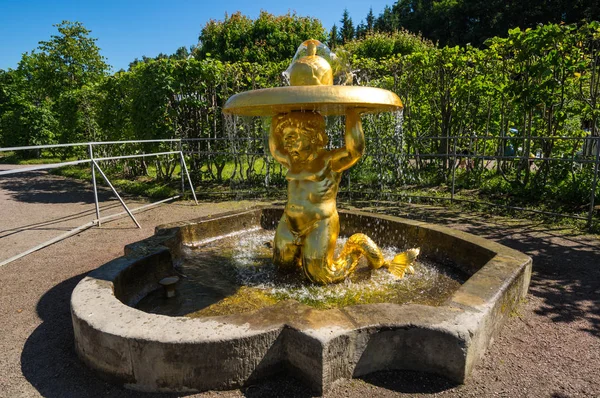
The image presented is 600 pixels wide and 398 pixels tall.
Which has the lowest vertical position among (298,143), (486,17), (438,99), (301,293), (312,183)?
(301,293)

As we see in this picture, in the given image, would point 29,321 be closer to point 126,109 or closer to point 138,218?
point 138,218

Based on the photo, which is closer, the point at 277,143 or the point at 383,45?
the point at 277,143

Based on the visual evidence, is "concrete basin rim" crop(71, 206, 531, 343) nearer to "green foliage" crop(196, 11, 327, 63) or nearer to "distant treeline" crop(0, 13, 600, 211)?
"distant treeline" crop(0, 13, 600, 211)

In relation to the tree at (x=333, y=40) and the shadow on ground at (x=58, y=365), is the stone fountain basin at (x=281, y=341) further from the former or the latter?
the tree at (x=333, y=40)

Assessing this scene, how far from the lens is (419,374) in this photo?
2.41 metres

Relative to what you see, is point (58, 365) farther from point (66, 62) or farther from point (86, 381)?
point (66, 62)

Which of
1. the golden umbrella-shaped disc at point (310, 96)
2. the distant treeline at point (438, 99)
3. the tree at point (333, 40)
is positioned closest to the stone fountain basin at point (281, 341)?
the golden umbrella-shaped disc at point (310, 96)

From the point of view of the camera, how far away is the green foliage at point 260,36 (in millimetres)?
19500

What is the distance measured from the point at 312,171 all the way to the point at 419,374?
192 cm

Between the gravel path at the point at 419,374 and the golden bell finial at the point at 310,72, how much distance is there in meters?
2.38

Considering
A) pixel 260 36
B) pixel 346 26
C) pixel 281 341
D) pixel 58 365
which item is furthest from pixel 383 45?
pixel 346 26

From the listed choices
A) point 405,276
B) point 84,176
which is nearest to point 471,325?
point 405,276

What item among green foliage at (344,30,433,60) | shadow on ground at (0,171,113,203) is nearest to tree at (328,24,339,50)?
green foliage at (344,30,433,60)

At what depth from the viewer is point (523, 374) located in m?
2.43
